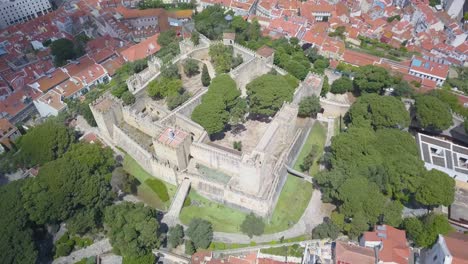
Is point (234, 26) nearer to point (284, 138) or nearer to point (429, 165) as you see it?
point (284, 138)

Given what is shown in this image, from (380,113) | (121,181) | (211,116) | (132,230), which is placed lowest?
(121,181)

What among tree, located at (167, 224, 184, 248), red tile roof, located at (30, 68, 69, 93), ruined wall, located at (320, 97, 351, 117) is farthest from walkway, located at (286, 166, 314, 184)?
red tile roof, located at (30, 68, 69, 93)

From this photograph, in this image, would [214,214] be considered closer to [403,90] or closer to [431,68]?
[403,90]

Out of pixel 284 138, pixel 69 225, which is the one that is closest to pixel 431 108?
pixel 284 138

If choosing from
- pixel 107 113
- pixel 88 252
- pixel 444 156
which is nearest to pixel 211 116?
pixel 107 113

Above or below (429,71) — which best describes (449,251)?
above

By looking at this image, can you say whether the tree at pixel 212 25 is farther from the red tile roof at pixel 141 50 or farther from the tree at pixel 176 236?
the tree at pixel 176 236

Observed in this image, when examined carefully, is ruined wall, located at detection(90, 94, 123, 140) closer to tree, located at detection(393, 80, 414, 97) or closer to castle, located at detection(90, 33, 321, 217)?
castle, located at detection(90, 33, 321, 217)
